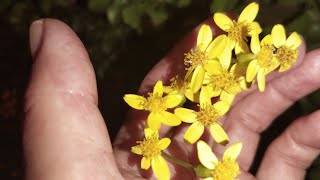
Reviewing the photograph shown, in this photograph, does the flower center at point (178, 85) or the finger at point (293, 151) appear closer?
the flower center at point (178, 85)

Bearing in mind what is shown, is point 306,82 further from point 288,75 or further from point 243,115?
point 243,115

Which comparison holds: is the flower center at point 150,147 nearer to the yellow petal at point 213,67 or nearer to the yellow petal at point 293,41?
the yellow petal at point 213,67

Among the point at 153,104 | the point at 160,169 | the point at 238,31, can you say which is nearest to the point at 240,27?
the point at 238,31

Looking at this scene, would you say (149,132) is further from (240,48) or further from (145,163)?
(240,48)

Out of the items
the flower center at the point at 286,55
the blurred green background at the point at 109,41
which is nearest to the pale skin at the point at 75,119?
the flower center at the point at 286,55

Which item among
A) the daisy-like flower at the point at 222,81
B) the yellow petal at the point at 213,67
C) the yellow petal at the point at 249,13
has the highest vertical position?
the yellow petal at the point at 249,13
